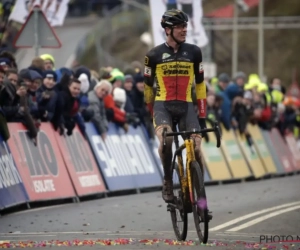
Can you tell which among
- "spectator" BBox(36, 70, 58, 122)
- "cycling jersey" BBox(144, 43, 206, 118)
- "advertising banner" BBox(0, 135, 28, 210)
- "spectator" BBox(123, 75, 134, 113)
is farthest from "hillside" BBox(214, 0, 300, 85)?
"cycling jersey" BBox(144, 43, 206, 118)

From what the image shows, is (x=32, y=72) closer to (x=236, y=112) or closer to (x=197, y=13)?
(x=197, y=13)

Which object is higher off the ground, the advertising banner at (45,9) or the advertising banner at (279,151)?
the advertising banner at (45,9)

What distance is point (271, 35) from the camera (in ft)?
301

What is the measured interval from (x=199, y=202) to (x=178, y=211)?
1.08m

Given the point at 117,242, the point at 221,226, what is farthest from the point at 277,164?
the point at 117,242

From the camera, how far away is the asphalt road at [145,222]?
1389cm

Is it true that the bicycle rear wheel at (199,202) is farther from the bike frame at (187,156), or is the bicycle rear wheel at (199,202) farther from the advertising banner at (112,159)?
the advertising banner at (112,159)

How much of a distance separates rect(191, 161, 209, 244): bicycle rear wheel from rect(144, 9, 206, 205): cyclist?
885mm

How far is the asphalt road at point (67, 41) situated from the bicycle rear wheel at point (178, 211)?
28.9 m

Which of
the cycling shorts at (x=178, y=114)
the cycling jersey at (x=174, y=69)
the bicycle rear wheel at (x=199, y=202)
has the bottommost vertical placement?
the bicycle rear wheel at (x=199, y=202)

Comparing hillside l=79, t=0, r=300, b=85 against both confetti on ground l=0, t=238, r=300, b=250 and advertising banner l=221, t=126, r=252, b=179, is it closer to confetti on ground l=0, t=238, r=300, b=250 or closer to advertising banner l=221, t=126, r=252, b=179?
advertising banner l=221, t=126, r=252, b=179

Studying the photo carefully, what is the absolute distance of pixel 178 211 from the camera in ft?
47.0

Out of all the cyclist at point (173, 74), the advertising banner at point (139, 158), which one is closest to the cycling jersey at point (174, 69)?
the cyclist at point (173, 74)

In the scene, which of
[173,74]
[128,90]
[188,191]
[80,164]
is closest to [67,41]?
[128,90]
